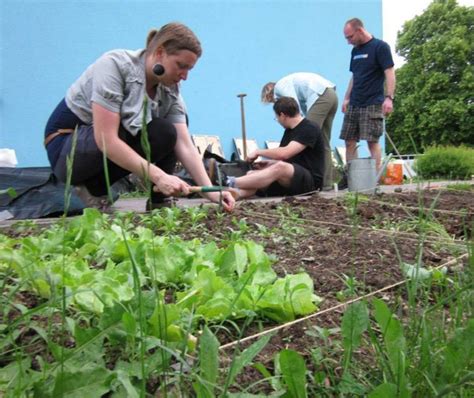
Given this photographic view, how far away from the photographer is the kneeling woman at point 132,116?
90.2 inches

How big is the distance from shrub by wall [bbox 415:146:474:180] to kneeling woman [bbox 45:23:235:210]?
599 cm

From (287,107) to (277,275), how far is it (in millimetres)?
2876

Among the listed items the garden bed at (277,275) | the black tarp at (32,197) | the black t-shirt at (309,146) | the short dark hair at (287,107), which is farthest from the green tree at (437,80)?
the garden bed at (277,275)

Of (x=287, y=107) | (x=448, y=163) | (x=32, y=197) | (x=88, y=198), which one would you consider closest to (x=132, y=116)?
(x=88, y=198)

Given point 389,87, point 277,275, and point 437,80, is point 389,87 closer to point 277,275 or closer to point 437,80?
point 277,275

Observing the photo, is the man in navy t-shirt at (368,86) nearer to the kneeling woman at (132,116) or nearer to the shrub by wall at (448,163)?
the kneeling woman at (132,116)

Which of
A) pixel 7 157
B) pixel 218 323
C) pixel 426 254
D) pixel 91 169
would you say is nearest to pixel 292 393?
pixel 218 323

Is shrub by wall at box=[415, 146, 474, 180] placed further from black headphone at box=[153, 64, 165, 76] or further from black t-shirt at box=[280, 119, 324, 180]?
black headphone at box=[153, 64, 165, 76]

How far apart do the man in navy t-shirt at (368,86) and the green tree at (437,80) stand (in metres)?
21.3

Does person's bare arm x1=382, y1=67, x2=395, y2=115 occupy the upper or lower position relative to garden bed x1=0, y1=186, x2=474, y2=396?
upper

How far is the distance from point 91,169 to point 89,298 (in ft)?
6.14

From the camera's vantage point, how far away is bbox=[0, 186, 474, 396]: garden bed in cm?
70


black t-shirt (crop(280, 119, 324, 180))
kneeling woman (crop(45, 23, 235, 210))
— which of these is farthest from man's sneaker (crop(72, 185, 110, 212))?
black t-shirt (crop(280, 119, 324, 180))

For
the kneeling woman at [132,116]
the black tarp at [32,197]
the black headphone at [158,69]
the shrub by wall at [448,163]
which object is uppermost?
the black headphone at [158,69]
